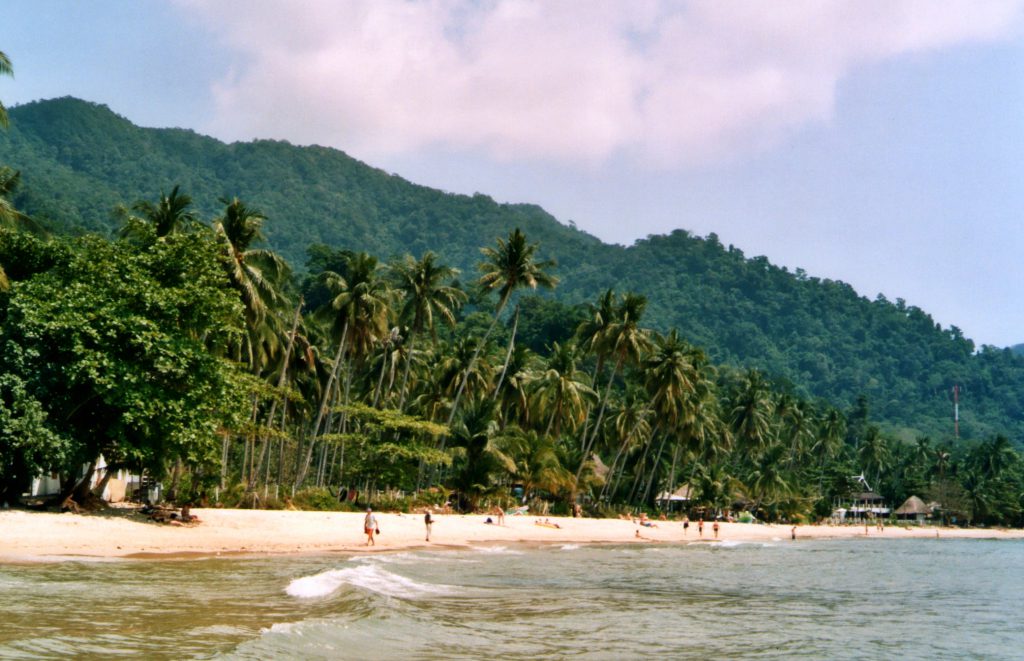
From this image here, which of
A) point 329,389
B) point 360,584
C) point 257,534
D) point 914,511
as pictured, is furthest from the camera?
point 914,511

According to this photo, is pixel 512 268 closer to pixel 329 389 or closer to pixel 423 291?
pixel 423 291

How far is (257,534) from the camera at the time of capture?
98.8 feet

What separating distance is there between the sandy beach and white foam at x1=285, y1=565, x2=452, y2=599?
5.57m

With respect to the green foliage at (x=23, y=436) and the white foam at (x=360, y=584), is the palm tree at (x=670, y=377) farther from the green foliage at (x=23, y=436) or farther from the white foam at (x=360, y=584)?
the green foliage at (x=23, y=436)

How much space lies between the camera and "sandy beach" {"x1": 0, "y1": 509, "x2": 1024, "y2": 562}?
922 inches

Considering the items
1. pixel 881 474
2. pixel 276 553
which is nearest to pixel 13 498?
pixel 276 553

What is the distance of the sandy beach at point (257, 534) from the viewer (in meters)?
23.4

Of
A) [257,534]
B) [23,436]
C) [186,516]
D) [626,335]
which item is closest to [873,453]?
[626,335]

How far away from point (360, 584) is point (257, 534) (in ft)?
37.2

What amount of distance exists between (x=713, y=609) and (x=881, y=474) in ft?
387

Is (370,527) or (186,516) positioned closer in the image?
(186,516)

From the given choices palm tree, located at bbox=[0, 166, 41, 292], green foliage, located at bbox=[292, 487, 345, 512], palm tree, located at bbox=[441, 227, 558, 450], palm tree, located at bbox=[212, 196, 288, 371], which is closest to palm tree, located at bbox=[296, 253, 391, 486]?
green foliage, located at bbox=[292, 487, 345, 512]

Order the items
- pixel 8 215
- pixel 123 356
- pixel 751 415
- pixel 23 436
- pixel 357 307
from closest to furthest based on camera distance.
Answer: pixel 23 436 → pixel 123 356 → pixel 8 215 → pixel 357 307 → pixel 751 415

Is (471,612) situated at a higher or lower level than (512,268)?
lower
